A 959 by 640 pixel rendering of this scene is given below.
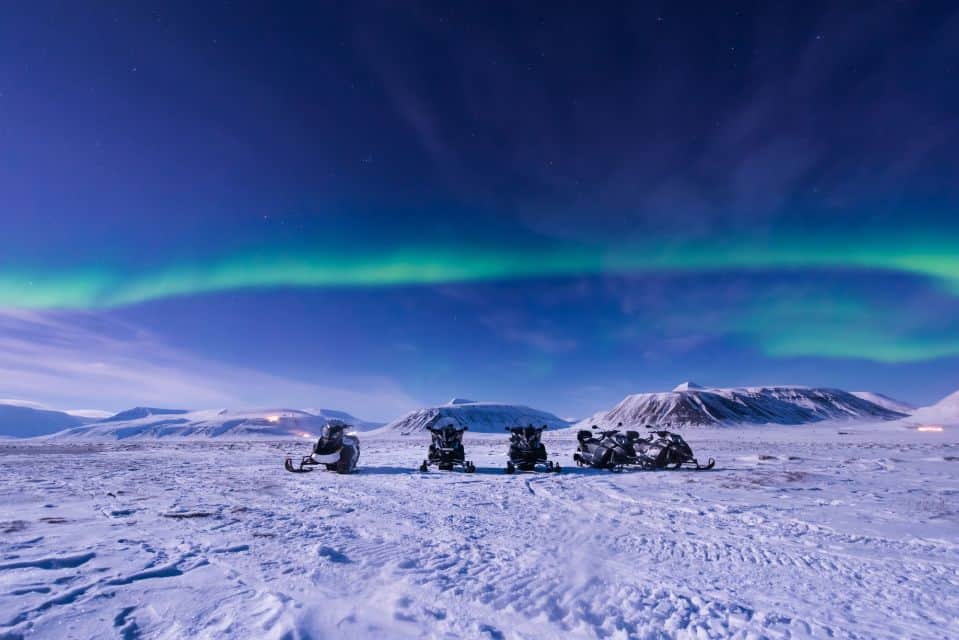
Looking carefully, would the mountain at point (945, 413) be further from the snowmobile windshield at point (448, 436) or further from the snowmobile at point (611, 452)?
the snowmobile windshield at point (448, 436)

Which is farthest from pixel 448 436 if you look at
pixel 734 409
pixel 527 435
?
pixel 734 409

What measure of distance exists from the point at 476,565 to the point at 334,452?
15914 millimetres

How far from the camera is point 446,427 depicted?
80.6 ft

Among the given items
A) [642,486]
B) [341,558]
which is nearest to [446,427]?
Result: [642,486]

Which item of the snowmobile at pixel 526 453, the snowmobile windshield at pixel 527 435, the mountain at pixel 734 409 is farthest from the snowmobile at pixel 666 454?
the mountain at pixel 734 409

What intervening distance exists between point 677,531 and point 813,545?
229 cm

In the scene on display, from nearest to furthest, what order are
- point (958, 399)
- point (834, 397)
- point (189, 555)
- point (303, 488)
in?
1. point (189, 555)
2. point (303, 488)
3. point (958, 399)
4. point (834, 397)

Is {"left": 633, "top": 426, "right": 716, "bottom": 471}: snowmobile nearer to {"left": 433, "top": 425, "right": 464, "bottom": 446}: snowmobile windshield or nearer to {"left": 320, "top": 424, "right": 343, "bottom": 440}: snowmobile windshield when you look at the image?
{"left": 433, "top": 425, "right": 464, "bottom": 446}: snowmobile windshield

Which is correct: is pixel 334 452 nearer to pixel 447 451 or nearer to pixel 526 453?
pixel 447 451

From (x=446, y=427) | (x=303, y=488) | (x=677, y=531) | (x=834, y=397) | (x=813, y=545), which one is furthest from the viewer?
(x=834, y=397)

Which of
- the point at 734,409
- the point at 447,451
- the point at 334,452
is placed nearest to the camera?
the point at 334,452

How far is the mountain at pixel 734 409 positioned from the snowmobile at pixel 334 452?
15278 centimetres

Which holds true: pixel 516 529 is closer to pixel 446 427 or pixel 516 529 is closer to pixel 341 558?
pixel 341 558

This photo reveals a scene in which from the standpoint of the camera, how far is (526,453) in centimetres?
2233
